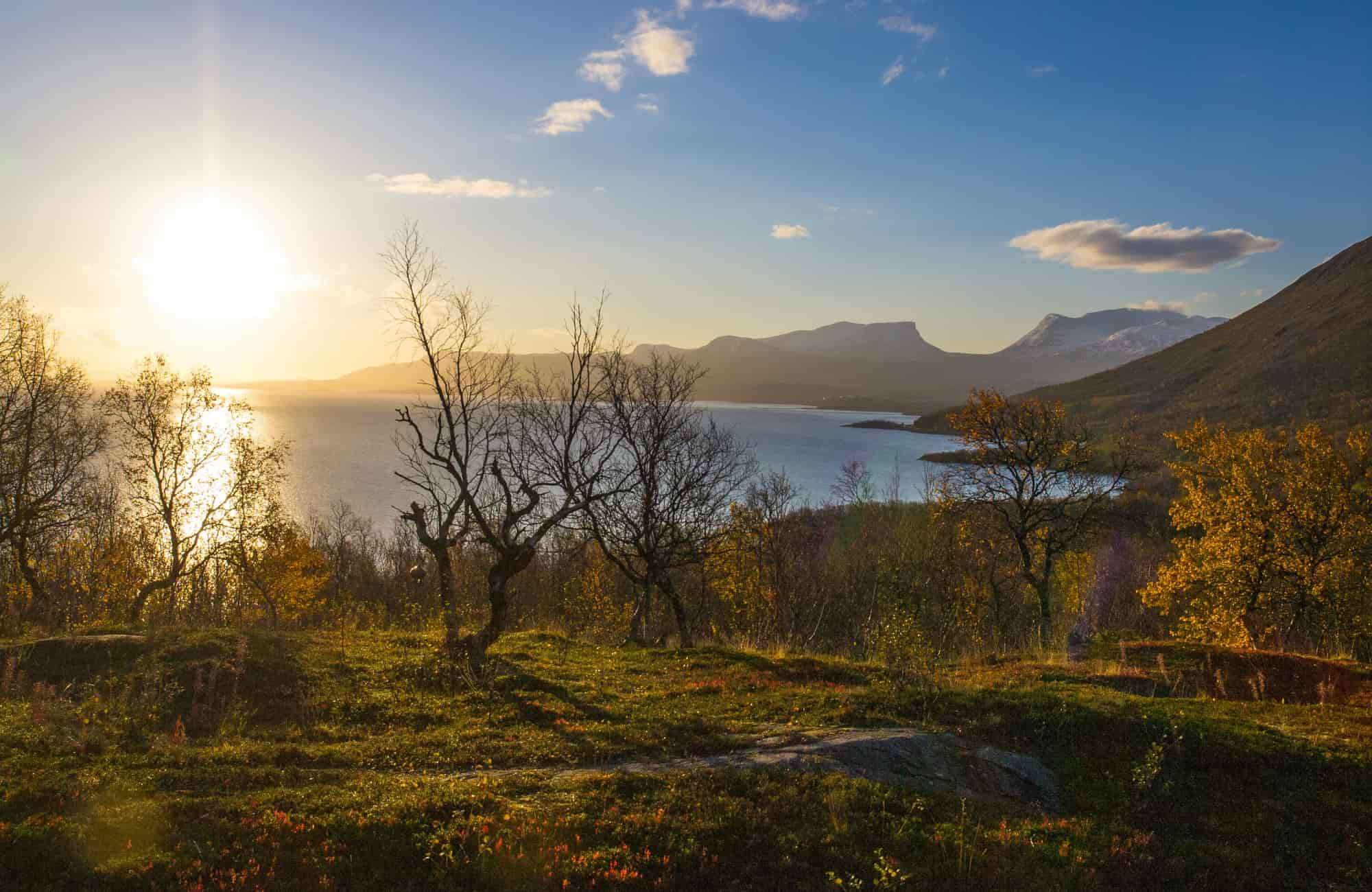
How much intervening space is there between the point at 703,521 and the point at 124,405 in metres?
26.1

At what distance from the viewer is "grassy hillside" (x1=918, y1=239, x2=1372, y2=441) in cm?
10925

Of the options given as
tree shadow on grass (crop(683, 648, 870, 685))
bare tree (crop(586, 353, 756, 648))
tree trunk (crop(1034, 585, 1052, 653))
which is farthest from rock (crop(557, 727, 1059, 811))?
tree trunk (crop(1034, 585, 1052, 653))

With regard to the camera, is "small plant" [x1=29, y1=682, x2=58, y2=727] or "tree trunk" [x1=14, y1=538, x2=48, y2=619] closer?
"small plant" [x1=29, y1=682, x2=58, y2=727]

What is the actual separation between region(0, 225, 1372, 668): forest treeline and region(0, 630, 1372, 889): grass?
3.70 meters

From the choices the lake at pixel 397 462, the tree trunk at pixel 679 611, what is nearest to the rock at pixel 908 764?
the tree trunk at pixel 679 611

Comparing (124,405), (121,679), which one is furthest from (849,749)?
(124,405)

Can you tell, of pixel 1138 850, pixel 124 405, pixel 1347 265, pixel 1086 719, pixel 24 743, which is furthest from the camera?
pixel 1347 265

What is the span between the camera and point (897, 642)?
15.5 metres

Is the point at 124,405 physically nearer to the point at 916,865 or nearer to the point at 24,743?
the point at 24,743

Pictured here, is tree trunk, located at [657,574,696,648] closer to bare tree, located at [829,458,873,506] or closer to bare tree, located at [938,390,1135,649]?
bare tree, located at [938,390,1135,649]

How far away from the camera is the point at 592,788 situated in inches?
353

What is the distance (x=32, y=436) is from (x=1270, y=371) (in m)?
165

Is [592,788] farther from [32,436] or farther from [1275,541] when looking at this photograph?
[32,436]

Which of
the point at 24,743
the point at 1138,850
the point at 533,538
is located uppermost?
the point at 533,538
